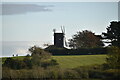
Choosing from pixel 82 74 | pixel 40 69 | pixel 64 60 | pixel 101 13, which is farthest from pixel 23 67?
pixel 101 13

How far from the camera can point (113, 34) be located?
5.65 m

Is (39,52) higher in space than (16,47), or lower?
lower

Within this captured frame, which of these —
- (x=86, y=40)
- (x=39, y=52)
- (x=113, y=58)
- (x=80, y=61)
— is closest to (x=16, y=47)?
(x=39, y=52)

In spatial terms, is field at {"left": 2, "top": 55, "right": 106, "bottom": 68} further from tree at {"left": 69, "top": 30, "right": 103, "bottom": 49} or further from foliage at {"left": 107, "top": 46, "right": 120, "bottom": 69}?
tree at {"left": 69, "top": 30, "right": 103, "bottom": 49}

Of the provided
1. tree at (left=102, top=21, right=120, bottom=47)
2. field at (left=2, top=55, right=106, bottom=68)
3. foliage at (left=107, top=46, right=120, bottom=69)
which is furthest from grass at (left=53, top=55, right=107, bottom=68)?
tree at (left=102, top=21, right=120, bottom=47)

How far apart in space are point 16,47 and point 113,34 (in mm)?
2895

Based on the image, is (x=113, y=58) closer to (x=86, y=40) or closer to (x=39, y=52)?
(x=86, y=40)

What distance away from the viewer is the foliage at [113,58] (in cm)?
559

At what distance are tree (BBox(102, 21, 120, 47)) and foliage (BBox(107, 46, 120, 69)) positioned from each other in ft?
0.56

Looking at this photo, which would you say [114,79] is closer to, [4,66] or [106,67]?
[106,67]

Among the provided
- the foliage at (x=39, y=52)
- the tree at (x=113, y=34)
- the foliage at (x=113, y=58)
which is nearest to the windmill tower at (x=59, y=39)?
the foliage at (x=39, y=52)

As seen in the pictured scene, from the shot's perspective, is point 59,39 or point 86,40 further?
point 59,39

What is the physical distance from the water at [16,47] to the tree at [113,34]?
197 cm

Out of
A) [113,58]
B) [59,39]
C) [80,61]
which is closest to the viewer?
[113,58]
